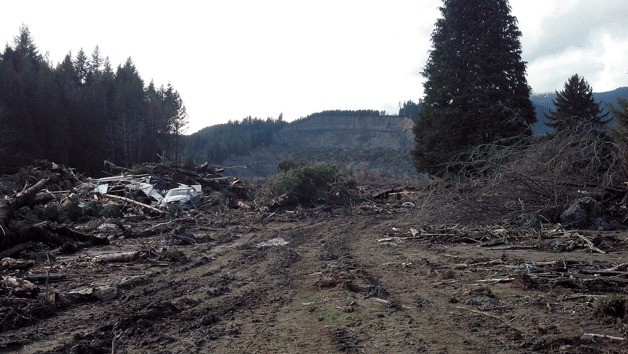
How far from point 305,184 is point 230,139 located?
8399cm

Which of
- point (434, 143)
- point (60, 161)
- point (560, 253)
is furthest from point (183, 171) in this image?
point (560, 253)

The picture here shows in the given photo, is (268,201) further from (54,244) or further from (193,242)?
(54,244)

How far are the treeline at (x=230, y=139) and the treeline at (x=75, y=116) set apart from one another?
1490 centimetres

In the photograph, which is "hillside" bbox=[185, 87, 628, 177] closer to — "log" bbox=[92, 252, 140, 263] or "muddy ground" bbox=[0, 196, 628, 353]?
"muddy ground" bbox=[0, 196, 628, 353]

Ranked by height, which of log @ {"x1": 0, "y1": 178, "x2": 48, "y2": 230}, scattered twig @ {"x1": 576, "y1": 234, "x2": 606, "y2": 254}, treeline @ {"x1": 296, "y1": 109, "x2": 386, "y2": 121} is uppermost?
treeline @ {"x1": 296, "y1": 109, "x2": 386, "y2": 121}

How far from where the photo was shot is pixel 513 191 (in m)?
12.1

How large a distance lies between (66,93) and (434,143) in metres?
40.0

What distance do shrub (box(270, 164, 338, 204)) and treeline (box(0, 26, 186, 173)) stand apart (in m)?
23.4

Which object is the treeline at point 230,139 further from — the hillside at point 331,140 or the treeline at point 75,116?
the treeline at point 75,116

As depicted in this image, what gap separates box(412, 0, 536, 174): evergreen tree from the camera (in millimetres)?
24656

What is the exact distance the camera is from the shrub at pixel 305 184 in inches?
894

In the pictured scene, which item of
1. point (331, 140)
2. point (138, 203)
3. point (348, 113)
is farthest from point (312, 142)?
point (138, 203)

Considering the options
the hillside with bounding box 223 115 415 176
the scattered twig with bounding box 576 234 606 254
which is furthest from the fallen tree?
the hillside with bounding box 223 115 415 176

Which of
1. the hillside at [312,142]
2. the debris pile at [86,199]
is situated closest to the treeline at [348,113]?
the hillside at [312,142]
